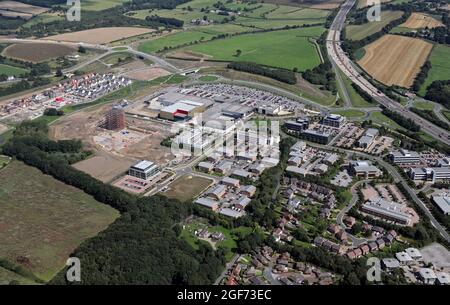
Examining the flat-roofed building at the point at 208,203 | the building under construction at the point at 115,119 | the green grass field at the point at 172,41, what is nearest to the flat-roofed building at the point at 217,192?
the flat-roofed building at the point at 208,203

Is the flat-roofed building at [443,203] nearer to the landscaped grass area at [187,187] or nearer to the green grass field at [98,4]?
the landscaped grass area at [187,187]

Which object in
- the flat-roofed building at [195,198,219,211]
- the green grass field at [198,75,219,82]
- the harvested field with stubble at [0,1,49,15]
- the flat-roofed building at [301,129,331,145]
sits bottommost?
the flat-roofed building at [195,198,219,211]

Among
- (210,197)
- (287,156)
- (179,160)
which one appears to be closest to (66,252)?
(210,197)

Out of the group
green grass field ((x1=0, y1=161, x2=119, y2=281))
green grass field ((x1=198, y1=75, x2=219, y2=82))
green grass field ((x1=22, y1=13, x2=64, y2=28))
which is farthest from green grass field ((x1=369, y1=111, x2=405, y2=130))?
green grass field ((x1=22, y1=13, x2=64, y2=28))

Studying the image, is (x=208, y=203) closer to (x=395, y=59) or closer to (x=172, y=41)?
(x=395, y=59)

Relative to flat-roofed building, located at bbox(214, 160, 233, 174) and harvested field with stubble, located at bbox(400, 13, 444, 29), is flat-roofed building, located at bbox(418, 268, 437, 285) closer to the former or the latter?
flat-roofed building, located at bbox(214, 160, 233, 174)
